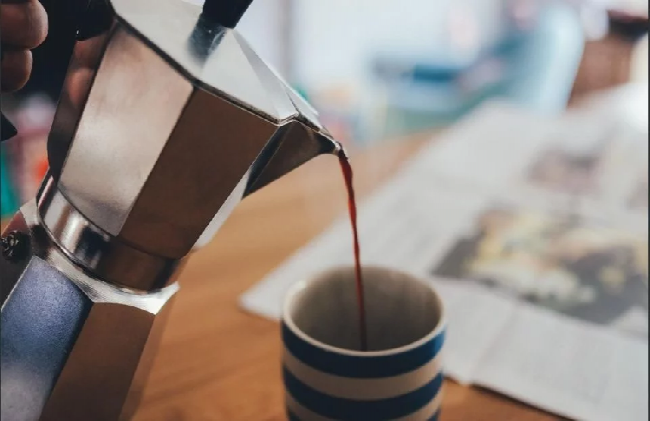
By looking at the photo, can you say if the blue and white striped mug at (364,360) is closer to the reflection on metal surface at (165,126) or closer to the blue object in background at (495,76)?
the reflection on metal surface at (165,126)

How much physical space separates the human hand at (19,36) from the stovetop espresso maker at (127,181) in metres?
0.02

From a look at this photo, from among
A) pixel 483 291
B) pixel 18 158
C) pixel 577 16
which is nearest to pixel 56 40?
pixel 483 291

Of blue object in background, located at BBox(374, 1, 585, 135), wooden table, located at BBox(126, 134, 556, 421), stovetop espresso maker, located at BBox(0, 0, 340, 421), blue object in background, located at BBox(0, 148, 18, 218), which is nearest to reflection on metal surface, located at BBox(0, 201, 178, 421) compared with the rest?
stovetop espresso maker, located at BBox(0, 0, 340, 421)

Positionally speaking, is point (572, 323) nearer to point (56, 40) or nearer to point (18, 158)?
point (56, 40)

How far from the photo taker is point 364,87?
2.26m

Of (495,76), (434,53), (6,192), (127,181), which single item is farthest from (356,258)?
(434,53)

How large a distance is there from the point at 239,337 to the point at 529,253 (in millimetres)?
258

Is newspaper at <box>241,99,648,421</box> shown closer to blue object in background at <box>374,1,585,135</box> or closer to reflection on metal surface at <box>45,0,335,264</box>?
reflection on metal surface at <box>45,0,335,264</box>

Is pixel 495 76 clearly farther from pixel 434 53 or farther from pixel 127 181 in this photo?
pixel 127 181

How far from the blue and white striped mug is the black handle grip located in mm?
155

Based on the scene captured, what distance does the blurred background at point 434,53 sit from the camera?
1332 millimetres

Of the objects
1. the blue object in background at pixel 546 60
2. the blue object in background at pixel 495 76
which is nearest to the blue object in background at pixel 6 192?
the blue object in background at pixel 495 76

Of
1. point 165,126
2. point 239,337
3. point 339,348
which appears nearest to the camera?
point 165,126

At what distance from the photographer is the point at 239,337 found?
501 mm
